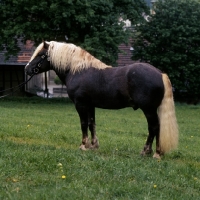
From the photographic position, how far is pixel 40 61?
878 cm

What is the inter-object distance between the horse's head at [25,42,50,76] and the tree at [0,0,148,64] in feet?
47.0

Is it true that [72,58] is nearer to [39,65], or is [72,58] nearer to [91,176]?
[39,65]

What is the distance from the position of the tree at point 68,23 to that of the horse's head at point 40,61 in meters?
14.3

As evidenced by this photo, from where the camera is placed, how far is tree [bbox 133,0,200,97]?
2897 cm

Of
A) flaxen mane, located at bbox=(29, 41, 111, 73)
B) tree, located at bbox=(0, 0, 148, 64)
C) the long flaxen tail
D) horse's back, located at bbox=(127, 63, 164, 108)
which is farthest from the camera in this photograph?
tree, located at bbox=(0, 0, 148, 64)

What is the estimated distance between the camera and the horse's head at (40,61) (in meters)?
8.73

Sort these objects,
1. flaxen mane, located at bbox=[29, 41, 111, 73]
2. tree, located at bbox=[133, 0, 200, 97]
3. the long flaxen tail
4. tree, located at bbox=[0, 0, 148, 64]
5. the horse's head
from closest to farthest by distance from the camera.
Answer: the long flaxen tail < flaxen mane, located at bbox=[29, 41, 111, 73] < the horse's head < tree, located at bbox=[0, 0, 148, 64] < tree, located at bbox=[133, 0, 200, 97]

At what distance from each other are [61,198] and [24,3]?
20256 mm

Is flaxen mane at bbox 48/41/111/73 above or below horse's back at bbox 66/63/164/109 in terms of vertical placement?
above

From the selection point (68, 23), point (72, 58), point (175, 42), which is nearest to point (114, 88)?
point (72, 58)

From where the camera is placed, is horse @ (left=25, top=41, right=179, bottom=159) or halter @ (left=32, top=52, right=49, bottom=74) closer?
horse @ (left=25, top=41, right=179, bottom=159)

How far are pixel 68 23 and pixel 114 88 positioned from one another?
54.2ft

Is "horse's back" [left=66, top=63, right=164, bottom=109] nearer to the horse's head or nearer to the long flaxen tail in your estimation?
the long flaxen tail

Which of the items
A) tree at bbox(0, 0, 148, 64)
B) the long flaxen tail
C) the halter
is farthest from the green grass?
tree at bbox(0, 0, 148, 64)
